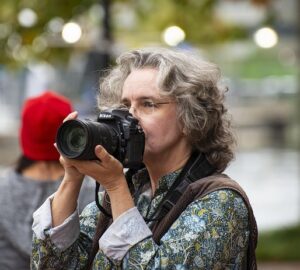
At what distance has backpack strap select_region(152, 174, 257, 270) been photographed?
2.69 m

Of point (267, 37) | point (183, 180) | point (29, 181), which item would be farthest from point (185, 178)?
point (267, 37)

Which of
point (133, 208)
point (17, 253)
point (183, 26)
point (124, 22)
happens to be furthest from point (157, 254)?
point (124, 22)

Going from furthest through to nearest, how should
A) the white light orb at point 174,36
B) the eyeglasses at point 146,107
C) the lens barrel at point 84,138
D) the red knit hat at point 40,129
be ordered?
the white light orb at point 174,36 → the red knit hat at point 40,129 → the eyeglasses at point 146,107 → the lens barrel at point 84,138

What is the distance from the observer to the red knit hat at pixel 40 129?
164 inches

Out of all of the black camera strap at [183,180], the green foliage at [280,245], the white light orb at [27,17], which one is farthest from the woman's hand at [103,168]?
the green foliage at [280,245]

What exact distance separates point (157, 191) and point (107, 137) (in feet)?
1.08

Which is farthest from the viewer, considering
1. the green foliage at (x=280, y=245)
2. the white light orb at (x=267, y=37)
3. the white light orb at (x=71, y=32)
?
the white light orb at (x=267, y=37)

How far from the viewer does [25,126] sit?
424 centimetres

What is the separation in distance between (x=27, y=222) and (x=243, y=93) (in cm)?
2632

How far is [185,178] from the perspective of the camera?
2.80 metres

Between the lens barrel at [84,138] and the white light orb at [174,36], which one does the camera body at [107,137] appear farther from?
the white light orb at [174,36]

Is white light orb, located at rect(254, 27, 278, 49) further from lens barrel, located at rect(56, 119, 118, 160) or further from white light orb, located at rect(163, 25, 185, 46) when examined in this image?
lens barrel, located at rect(56, 119, 118, 160)

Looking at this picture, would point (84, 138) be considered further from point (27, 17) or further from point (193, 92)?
point (27, 17)

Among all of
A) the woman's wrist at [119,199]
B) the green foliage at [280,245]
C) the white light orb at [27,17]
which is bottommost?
the green foliage at [280,245]
